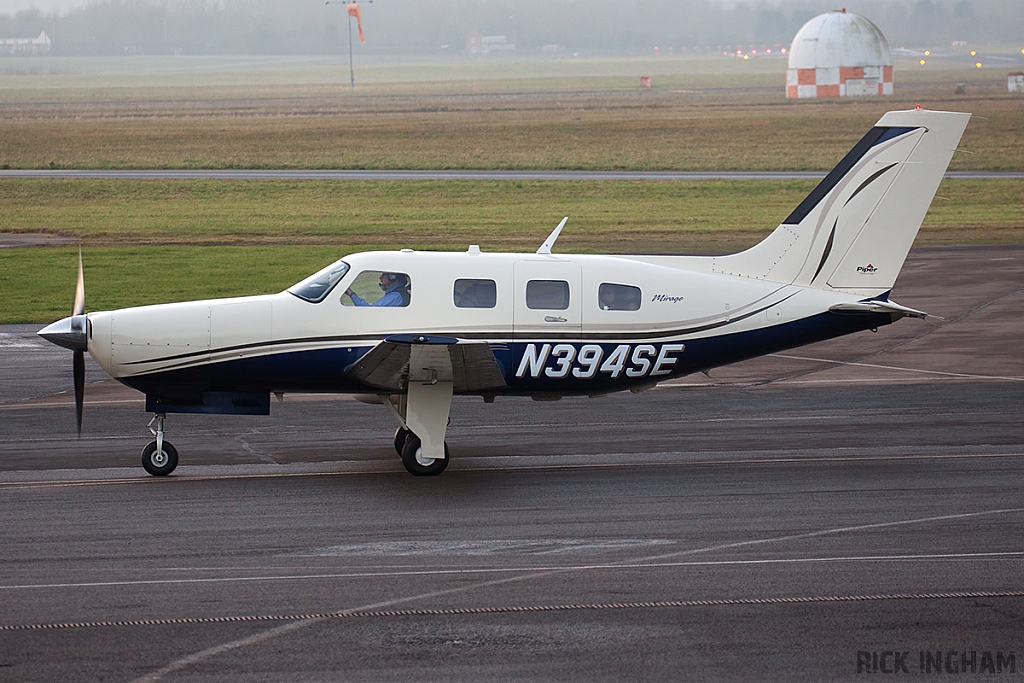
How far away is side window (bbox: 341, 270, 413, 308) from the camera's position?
13.7 metres

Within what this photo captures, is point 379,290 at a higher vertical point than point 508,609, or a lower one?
higher

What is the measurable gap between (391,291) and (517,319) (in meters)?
1.53

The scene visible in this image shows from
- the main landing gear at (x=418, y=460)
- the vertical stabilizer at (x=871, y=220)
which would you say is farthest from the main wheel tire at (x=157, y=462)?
the vertical stabilizer at (x=871, y=220)

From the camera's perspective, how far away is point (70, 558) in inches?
420

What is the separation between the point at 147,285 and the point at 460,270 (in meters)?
17.1

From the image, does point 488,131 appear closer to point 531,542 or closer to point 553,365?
point 553,365

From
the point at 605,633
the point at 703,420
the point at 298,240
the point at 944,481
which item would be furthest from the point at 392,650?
the point at 298,240

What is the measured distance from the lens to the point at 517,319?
1382 cm

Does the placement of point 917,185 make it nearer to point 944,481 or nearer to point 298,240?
point 944,481

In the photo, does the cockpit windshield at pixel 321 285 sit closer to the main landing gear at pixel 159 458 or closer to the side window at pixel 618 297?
the main landing gear at pixel 159 458

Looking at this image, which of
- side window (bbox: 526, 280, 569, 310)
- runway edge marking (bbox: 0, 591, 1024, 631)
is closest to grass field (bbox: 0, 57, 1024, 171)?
side window (bbox: 526, 280, 569, 310)

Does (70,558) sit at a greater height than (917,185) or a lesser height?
lesser

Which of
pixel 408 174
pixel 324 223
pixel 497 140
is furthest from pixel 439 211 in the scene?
pixel 497 140

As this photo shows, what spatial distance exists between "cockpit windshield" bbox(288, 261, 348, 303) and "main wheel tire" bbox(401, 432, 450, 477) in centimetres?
197
